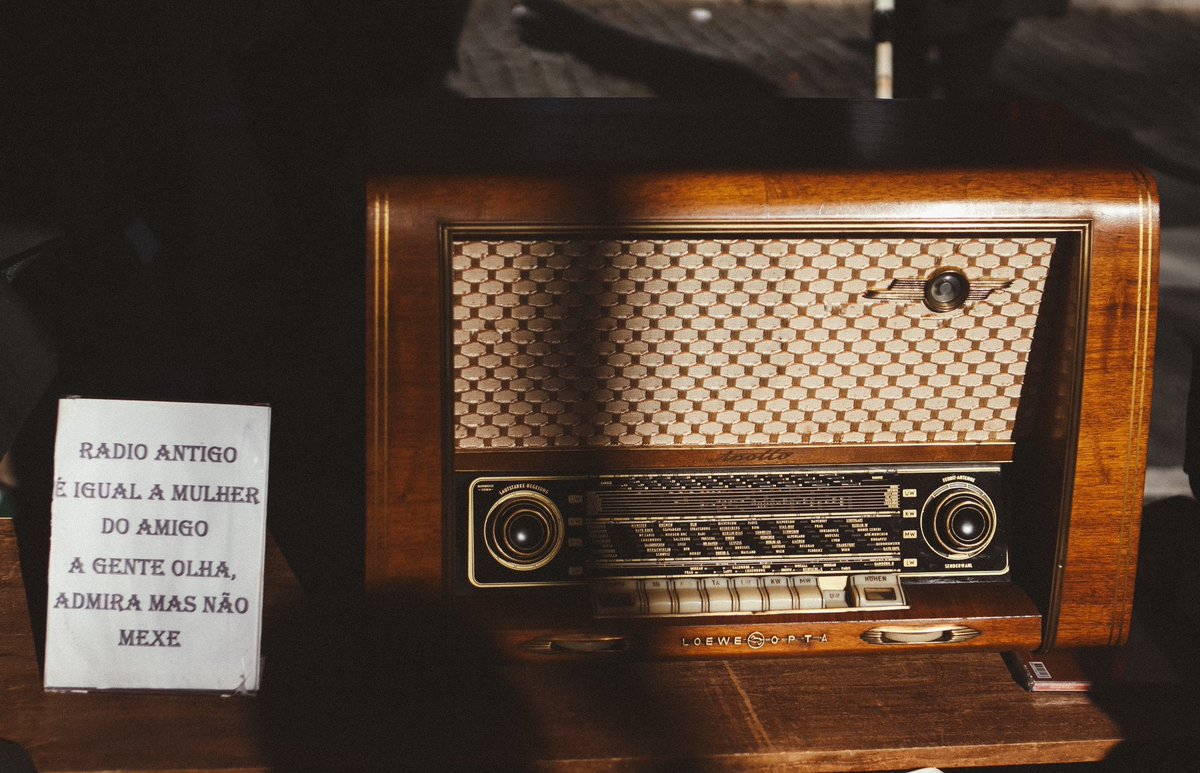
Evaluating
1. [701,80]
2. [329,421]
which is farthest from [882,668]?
[701,80]

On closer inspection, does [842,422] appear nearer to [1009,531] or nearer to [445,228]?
[1009,531]

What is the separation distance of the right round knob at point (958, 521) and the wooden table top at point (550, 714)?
0.43 ft

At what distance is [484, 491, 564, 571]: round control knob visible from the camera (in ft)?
3.60

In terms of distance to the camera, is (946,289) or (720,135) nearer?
(946,289)

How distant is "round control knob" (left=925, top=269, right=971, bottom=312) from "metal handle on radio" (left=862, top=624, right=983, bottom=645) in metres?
0.31

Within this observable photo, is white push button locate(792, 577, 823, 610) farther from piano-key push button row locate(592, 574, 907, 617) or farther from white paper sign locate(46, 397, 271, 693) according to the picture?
white paper sign locate(46, 397, 271, 693)

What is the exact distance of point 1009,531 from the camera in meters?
1.14

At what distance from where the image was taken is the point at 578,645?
43.1 inches

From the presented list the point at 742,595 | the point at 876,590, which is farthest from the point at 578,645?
the point at 876,590

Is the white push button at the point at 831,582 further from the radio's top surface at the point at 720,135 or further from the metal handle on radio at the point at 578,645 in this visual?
the radio's top surface at the point at 720,135

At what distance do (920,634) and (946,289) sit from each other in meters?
0.34

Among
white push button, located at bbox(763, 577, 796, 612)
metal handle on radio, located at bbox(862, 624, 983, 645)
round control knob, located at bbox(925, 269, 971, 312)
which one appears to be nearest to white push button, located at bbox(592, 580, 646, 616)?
white push button, located at bbox(763, 577, 796, 612)

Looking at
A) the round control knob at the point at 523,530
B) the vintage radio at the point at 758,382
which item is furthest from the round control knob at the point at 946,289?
the round control knob at the point at 523,530

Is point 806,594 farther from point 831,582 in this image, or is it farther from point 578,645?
point 578,645
